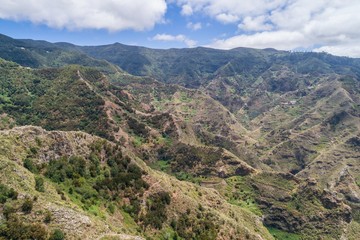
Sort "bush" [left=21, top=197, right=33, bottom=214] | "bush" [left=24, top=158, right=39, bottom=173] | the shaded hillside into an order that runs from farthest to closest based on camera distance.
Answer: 1. "bush" [left=24, top=158, right=39, bottom=173]
2. the shaded hillside
3. "bush" [left=21, top=197, right=33, bottom=214]

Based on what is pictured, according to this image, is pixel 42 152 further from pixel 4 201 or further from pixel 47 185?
pixel 4 201

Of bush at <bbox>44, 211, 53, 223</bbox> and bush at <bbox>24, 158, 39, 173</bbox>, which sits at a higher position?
bush at <bbox>24, 158, 39, 173</bbox>

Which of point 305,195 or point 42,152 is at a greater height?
point 42,152

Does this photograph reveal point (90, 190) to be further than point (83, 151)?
No

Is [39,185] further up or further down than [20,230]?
further up

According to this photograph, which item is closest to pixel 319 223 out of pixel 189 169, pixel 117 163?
pixel 189 169

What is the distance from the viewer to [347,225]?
561 ft

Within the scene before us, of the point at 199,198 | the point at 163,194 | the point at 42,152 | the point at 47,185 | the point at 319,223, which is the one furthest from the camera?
the point at 319,223

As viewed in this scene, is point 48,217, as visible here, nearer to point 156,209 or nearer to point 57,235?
point 57,235

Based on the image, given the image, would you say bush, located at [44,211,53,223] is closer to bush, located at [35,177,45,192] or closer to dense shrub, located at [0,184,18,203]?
dense shrub, located at [0,184,18,203]

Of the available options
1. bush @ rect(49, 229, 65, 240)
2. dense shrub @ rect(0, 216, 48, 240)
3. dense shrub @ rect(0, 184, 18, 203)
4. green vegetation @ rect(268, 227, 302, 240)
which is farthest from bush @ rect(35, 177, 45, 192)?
green vegetation @ rect(268, 227, 302, 240)

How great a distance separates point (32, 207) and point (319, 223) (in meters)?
144

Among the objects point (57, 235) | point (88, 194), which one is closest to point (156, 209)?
point (88, 194)

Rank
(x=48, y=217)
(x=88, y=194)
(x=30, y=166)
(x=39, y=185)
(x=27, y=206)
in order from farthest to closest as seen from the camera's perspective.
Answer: (x=88, y=194), (x=30, y=166), (x=39, y=185), (x=27, y=206), (x=48, y=217)
